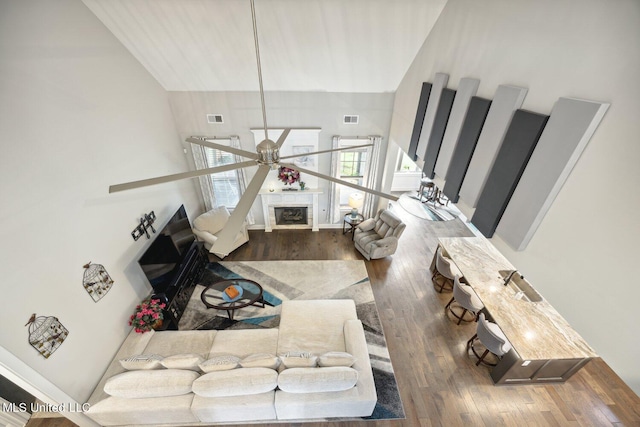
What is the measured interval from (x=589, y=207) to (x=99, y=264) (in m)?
4.96

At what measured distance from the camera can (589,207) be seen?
1.63 m

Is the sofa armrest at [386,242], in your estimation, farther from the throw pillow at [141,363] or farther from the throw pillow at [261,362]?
the throw pillow at [141,363]

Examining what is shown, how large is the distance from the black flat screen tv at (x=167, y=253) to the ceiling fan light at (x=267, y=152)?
3245 millimetres

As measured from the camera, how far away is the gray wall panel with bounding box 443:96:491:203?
2.52 m

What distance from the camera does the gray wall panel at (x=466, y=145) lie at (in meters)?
2.52

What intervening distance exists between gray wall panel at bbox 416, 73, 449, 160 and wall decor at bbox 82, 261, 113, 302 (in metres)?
4.72

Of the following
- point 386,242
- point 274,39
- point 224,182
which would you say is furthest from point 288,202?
point 274,39

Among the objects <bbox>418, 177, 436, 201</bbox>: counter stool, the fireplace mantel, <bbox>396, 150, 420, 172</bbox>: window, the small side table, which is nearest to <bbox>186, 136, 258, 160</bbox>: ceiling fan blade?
the fireplace mantel

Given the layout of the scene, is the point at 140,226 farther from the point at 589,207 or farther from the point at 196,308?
the point at 589,207

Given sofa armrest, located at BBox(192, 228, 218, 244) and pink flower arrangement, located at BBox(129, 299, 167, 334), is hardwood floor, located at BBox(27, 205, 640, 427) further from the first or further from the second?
sofa armrest, located at BBox(192, 228, 218, 244)

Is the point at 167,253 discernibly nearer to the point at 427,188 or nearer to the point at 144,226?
the point at 144,226

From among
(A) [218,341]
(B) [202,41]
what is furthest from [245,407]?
(B) [202,41]

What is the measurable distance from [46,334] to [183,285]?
198cm

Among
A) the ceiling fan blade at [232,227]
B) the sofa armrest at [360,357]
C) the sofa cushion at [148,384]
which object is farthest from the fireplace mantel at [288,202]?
the ceiling fan blade at [232,227]
